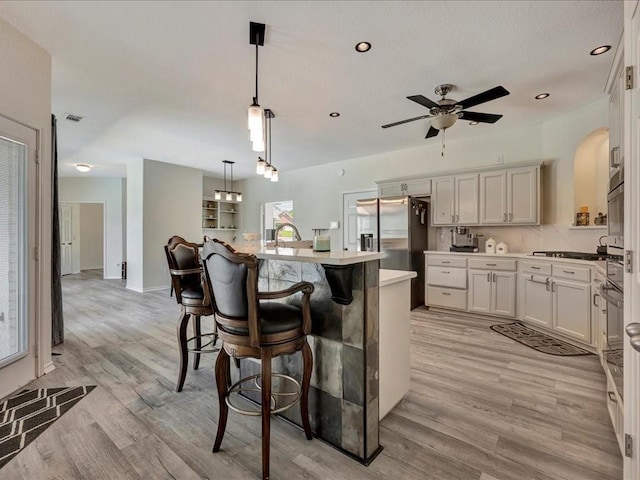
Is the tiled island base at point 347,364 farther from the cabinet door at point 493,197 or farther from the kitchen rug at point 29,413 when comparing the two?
the cabinet door at point 493,197

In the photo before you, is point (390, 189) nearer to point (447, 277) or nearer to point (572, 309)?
point (447, 277)

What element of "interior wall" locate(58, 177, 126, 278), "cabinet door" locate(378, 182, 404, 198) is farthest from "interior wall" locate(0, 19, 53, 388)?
"interior wall" locate(58, 177, 126, 278)

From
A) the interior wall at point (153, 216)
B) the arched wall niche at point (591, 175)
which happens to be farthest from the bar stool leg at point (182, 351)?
the arched wall niche at point (591, 175)

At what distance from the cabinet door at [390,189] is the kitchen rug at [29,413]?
464 centimetres

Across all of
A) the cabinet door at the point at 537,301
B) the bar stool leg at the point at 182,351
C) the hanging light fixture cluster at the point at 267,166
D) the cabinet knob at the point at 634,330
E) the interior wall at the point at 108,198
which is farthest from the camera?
the interior wall at the point at 108,198

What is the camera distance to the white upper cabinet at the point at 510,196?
4.00 metres

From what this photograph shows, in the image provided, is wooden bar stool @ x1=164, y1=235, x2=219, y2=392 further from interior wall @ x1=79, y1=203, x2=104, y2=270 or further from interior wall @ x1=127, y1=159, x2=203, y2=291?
interior wall @ x1=79, y1=203, x2=104, y2=270

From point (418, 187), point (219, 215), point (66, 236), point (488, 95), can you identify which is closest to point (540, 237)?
point (418, 187)

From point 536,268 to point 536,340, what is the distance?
0.87 meters

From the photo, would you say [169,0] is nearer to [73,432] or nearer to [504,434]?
[73,432]

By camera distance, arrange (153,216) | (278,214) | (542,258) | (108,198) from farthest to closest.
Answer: (108,198) → (278,214) → (153,216) → (542,258)

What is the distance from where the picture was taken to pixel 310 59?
2.59m

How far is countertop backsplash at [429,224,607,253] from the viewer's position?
12.1ft

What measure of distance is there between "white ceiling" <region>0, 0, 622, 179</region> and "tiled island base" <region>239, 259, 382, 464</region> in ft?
5.87
